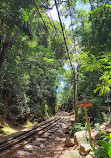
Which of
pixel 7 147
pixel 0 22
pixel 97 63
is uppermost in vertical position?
pixel 0 22

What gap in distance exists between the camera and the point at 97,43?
9656 millimetres

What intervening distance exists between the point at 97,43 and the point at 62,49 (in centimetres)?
658

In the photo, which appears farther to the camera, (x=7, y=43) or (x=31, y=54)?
(x=31, y=54)

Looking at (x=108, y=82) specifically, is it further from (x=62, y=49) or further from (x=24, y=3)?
(x=62, y=49)

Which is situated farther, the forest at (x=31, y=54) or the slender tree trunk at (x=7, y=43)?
the slender tree trunk at (x=7, y=43)

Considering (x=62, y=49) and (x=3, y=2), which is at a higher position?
(x=62, y=49)

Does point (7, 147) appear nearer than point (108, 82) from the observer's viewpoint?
Yes

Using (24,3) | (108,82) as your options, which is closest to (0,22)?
(24,3)

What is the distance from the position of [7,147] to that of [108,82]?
538 cm

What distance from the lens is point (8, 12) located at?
17.5 ft

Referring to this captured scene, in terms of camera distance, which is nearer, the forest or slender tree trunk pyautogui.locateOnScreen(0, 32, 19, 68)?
the forest

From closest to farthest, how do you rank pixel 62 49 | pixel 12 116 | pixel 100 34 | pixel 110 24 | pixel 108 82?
pixel 108 82 → pixel 110 24 → pixel 100 34 → pixel 12 116 → pixel 62 49

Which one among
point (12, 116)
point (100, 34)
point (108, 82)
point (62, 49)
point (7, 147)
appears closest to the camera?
point (7, 147)

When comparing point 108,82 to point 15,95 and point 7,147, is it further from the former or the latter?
point 15,95
